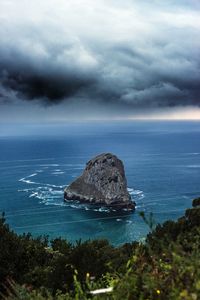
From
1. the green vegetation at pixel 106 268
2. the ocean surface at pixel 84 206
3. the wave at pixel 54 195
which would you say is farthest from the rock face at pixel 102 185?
the green vegetation at pixel 106 268

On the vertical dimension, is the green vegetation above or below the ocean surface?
above

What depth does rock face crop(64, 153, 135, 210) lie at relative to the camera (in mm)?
106250

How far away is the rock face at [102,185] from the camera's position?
106250mm

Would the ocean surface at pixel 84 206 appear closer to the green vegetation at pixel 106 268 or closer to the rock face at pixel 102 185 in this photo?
the rock face at pixel 102 185

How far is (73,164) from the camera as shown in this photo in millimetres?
176625

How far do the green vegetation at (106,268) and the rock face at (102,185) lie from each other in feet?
232

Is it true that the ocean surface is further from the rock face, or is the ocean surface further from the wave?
the rock face

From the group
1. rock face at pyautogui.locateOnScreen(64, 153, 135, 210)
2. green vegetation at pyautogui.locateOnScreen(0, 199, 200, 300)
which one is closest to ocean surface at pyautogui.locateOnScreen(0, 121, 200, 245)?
rock face at pyautogui.locateOnScreen(64, 153, 135, 210)

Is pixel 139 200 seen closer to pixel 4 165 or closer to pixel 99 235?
pixel 99 235

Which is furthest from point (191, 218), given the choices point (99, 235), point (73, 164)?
point (73, 164)

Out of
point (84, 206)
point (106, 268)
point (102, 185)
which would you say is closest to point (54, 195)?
point (84, 206)

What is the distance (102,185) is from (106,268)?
94.3 meters

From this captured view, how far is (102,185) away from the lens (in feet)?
367

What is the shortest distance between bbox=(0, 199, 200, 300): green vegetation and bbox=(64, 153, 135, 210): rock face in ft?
232
